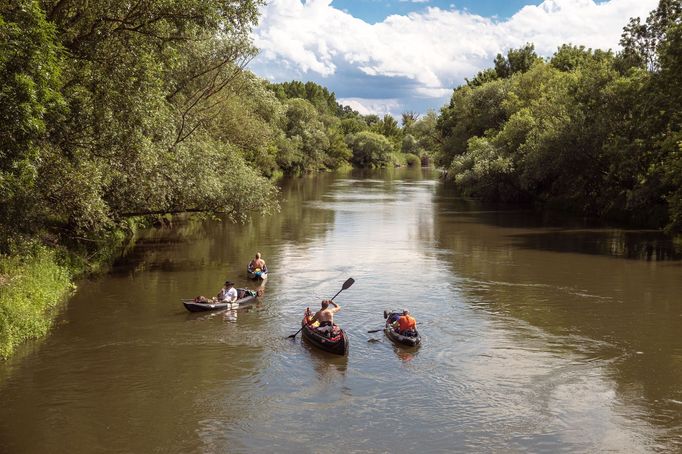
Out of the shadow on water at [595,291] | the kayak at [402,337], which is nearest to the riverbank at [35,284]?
the kayak at [402,337]

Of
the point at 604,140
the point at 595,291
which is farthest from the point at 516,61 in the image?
the point at 595,291

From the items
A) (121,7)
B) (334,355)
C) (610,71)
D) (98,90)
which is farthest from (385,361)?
(610,71)

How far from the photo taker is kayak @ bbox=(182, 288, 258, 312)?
23.5 metres

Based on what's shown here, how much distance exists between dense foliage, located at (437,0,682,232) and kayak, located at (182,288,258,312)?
22053 millimetres

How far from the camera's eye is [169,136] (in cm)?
2755

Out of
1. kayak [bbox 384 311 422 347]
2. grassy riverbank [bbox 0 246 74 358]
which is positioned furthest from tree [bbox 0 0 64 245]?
kayak [bbox 384 311 422 347]

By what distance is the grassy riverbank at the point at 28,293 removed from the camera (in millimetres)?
18516

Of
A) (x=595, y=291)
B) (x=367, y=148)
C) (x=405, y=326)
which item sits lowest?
(x=595, y=291)

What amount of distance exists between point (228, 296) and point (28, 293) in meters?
6.90

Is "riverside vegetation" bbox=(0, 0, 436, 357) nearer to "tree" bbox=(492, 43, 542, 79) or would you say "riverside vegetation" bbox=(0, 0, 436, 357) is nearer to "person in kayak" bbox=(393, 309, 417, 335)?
"person in kayak" bbox=(393, 309, 417, 335)

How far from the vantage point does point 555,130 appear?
52.6 meters

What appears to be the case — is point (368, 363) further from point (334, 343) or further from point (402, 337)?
point (402, 337)

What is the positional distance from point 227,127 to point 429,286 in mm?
23997

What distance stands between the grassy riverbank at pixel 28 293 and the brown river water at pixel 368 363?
0.57m
